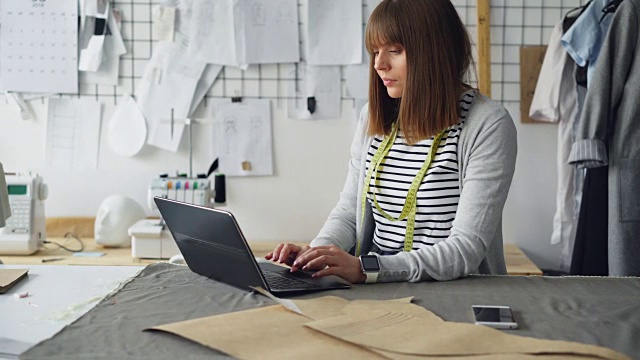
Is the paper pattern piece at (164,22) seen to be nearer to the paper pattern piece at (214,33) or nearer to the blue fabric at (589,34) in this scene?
the paper pattern piece at (214,33)

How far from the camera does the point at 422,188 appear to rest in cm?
174

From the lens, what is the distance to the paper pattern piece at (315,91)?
2889mm

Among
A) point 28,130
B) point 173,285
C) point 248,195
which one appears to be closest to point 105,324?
point 173,285

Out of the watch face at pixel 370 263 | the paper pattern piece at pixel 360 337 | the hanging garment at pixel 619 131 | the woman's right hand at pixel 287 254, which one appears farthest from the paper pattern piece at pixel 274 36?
the paper pattern piece at pixel 360 337

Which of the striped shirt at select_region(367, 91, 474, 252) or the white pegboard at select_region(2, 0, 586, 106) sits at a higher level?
the white pegboard at select_region(2, 0, 586, 106)

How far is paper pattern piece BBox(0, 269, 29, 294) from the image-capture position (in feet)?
4.81

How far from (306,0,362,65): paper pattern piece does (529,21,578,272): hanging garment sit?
667 millimetres

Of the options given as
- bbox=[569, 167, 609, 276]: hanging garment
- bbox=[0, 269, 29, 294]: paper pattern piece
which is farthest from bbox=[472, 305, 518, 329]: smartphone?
bbox=[569, 167, 609, 276]: hanging garment

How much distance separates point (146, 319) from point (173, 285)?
24 cm

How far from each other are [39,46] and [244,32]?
2.54 ft

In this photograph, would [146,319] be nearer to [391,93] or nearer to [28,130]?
[391,93]

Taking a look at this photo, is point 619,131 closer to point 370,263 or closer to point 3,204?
point 370,263

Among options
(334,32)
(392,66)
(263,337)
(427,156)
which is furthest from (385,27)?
(334,32)

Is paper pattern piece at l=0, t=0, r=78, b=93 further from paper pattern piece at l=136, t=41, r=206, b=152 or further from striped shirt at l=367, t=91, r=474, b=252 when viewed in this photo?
striped shirt at l=367, t=91, r=474, b=252
